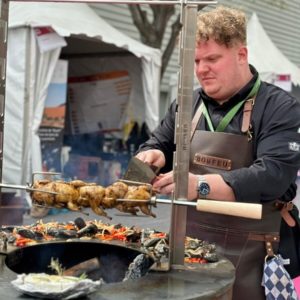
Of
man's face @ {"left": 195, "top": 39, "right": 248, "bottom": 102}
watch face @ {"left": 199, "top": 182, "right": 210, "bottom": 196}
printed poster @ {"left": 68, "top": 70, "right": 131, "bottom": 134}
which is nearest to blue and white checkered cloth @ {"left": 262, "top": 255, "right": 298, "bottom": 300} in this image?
watch face @ {"left": 199, "top": 182, "right": 210, "bottom": 196}

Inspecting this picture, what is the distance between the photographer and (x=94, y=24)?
761 centimetres

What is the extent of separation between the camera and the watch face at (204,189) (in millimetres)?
1922

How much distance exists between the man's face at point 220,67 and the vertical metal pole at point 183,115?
0.58 meters

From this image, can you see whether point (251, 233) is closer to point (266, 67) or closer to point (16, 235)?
point (16, 235)

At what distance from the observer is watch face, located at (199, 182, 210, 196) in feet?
6.31

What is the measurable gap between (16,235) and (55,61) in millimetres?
5171

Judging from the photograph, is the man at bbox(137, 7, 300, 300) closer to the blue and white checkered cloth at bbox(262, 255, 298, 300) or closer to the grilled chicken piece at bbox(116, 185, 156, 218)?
the blue and white checkered cloth at bbox(262, 255, 298, 300)

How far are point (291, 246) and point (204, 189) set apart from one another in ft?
2.75

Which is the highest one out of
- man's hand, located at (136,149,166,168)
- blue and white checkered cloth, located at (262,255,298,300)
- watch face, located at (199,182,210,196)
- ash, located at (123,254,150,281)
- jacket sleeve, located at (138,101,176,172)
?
jacket sleeve, located at (138,101,176,172)

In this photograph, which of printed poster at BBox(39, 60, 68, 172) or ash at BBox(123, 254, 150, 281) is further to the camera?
printed poster at BBox(39, 60, 68, 172)

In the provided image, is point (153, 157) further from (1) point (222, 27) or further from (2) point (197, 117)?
(1) point (222, 27)

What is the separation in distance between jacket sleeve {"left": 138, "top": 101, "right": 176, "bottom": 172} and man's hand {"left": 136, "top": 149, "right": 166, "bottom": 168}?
0.38 feet

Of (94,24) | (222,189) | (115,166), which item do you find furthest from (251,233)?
(115,166)

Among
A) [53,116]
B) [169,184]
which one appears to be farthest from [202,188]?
[53,116]
